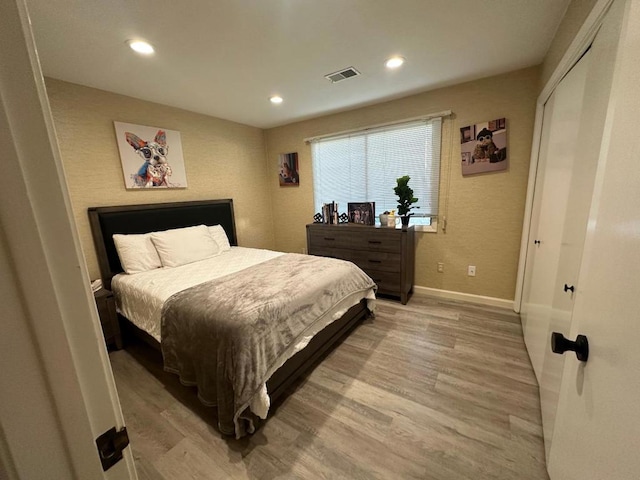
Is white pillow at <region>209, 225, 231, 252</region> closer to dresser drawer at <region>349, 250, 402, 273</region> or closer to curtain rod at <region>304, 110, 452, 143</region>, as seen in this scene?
dresser drawer at <region>349, 250, 402, 273</region>

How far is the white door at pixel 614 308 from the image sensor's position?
507 millimetres

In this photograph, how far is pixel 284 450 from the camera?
55.2 inches

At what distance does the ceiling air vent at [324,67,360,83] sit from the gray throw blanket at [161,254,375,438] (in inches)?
70.4

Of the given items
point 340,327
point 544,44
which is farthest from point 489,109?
point 340,327

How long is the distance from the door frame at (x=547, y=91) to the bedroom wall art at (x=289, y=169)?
111 inches

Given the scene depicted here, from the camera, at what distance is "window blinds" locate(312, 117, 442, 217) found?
297 centimetres

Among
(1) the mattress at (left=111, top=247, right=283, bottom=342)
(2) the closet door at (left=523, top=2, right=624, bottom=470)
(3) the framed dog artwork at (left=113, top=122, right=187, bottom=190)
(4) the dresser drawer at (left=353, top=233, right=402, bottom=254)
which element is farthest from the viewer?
(4) the dresser drawer at (left=353, top=233, right=402, bottom=254)

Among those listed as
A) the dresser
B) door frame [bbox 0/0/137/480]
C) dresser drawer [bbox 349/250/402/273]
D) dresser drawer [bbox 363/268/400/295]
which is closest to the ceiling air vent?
the dresser

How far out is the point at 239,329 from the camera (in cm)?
143

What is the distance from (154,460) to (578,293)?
208 cm

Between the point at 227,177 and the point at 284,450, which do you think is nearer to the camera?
the point at 284,450

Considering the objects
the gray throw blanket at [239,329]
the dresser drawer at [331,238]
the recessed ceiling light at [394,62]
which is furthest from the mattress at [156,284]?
the recessed ceiling light at [394,62]

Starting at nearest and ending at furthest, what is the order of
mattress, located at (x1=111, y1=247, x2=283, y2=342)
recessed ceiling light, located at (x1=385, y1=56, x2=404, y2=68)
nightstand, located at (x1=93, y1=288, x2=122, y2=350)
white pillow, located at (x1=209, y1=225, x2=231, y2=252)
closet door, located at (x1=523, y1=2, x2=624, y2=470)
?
closet door, located at (x1=523, y1=2, x2=624, y2=470) < mattress, located at (x1=111, y1=247, x2=283, y2=342) < recessed ceiling light, located at (x1=385, y1=56, x2=404, y2=68) < nightstand, located at (x1=93, y1=288, x2=122, y2=350) < white pillow, located at (x1=209, y1=225, x2=231, y2=252)

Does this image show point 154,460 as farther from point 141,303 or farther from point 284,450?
point 141,303
